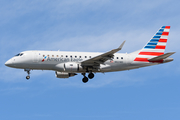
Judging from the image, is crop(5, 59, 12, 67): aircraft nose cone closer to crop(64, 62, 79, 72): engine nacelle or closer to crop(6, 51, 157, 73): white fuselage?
crop(6, 51, 157, 73): white fuselage

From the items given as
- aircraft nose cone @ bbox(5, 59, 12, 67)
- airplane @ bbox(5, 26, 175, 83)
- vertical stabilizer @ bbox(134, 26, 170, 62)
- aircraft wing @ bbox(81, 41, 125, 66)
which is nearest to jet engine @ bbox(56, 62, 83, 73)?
airplane @ bbox(5, 26, 175, 83)

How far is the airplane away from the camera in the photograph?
4553cm

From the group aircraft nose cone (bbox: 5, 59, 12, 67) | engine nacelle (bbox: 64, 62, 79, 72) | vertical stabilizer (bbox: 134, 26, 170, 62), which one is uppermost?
vertical stabilizer (bbox: 134, 26, 170, 62)

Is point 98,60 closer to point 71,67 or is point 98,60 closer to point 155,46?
point 71,67

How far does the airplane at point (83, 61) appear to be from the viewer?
45.5 metres

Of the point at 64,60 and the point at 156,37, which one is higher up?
the point at 156,37

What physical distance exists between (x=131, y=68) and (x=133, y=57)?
5.24 feet

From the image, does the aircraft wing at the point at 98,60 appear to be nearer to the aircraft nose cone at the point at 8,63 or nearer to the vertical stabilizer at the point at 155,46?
the vertical stabilizer at the point at 155,46

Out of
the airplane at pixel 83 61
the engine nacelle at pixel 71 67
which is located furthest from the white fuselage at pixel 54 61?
the engine nacelle at pixel 71 67

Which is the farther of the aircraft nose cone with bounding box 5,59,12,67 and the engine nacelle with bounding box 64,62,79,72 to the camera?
the aircraft nose cone with bounding box 5,59,12,67

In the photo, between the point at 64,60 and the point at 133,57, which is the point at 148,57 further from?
the point at 64,60

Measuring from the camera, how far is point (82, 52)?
156 feet

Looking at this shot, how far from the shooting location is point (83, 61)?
4591 cm

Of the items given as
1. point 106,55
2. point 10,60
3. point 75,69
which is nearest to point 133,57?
point 106,55
